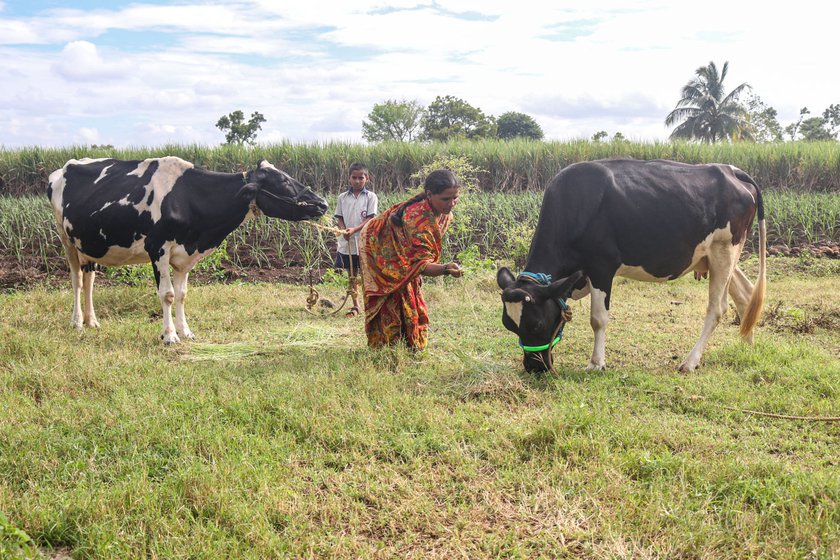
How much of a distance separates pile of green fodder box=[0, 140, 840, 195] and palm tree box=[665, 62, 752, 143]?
2116 centimetres

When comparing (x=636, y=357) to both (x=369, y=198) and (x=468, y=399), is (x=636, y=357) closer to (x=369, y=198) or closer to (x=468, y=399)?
(x=468, y=399)

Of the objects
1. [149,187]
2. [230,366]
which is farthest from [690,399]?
[149,187]

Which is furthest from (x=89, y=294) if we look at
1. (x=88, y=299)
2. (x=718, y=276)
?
(x=718, y=276)

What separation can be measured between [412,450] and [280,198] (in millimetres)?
3594

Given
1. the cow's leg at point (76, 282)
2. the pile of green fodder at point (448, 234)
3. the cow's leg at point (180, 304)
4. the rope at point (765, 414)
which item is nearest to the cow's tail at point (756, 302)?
the rope at point (765, 414)

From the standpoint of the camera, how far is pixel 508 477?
348cm

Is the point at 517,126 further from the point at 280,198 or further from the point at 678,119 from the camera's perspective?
the point at 280,198

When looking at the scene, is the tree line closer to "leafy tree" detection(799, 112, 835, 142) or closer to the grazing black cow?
"leafy tree" detection(799, 112, 835, 142)

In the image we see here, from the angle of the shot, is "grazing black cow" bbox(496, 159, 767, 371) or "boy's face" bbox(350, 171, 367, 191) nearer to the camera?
"grazing black cow" bbox(496, 159, 767, 371)

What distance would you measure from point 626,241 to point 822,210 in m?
9.90

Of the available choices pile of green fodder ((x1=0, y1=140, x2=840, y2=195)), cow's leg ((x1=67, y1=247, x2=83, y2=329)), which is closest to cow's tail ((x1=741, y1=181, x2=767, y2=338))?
cow's leg ((x1=67, y1=247, x2=83, y2=329))

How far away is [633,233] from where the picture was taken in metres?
5.51

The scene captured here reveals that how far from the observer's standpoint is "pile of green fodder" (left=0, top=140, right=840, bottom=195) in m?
15.6

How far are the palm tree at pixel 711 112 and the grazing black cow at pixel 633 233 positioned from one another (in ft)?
110
